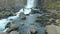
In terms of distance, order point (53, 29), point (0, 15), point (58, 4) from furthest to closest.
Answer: point (58, 4), point (0, 15), point (53, 29)

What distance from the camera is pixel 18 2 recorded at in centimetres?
2439

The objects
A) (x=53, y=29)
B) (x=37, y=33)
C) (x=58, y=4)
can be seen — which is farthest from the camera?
(x=58, y=4)

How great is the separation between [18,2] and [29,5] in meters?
1.84

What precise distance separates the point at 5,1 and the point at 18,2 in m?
2.06

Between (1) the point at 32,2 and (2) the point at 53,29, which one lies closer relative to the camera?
(2) the point at 53,29

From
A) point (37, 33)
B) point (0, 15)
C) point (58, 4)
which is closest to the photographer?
point (37, 33)

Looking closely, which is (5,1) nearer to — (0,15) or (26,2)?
(26,2)

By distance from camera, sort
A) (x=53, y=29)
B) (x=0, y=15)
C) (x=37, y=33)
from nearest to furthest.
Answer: (x=53, y=29) < (x=37, y=33) < (x=0, y=15)

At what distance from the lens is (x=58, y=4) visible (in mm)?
23734

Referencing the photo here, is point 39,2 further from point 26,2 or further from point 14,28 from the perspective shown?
point 14,28

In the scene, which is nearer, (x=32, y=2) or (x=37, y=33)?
(x=37, y=33)

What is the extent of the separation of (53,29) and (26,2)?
15413mm

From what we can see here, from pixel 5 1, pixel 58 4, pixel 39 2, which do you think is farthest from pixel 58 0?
pixel 5 1

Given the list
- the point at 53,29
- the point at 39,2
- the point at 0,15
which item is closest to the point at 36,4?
the point at 39,2
